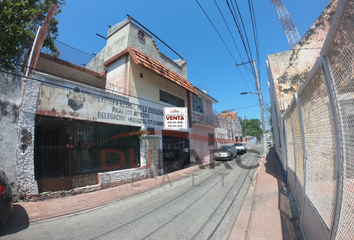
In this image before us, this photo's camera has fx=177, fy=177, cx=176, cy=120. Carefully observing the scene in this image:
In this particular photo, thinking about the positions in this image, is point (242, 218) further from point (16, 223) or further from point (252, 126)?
point (252, 126)

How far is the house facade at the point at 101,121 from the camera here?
5793 millimetres

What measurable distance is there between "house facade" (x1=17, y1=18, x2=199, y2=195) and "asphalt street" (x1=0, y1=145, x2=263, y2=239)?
79.9 inches

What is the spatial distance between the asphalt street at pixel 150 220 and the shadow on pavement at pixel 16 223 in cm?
2

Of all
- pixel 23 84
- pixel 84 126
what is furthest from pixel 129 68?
pixel 23 84

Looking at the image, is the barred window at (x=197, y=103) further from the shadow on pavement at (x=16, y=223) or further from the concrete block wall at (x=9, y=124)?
the shadow on pavement at (x=16, y=223)

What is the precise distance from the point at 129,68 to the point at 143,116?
263 cm

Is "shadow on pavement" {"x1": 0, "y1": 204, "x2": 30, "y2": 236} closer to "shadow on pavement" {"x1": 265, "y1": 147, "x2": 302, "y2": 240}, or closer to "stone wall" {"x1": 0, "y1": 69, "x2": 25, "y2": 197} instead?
"stone wall" {"x1": 0, "y1": 69, "x2": 25, "y2": 197}

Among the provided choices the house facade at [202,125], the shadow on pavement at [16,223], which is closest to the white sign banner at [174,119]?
the house facade at [202,125]

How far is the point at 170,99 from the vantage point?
12430 mm

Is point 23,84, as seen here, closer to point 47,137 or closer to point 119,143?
point 47,137

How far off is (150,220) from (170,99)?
29.5 feet

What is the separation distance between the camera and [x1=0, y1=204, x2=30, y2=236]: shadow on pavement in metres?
3.67

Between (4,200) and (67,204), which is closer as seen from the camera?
(4,200)

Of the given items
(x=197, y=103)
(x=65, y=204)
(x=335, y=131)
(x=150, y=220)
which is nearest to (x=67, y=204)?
(x=65, y=204)
